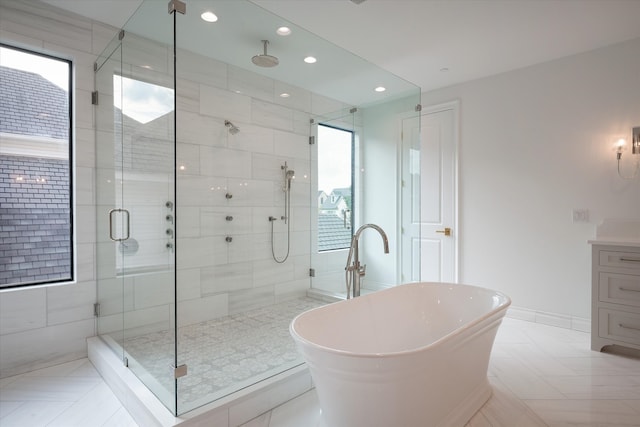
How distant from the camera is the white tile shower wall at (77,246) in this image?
2.37 m

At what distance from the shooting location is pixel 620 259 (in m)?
2.73

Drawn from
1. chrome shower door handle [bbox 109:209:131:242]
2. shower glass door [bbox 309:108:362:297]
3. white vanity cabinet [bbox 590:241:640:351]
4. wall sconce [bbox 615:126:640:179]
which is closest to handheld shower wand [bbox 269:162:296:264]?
shower glass door [bbox 309:108:362:297]

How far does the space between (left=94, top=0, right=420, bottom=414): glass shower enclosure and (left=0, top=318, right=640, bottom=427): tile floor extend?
0.25m

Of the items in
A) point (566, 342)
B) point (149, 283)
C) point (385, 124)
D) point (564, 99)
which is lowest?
point (566, 342)

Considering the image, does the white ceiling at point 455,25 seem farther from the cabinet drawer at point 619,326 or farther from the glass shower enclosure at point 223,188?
the cabinet drawer at point 619,326

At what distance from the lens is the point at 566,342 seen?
301 cm

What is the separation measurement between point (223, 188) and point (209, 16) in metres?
1.25

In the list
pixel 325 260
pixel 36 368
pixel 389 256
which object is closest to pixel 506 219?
pixel 389 256

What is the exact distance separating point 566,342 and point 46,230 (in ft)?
14.0

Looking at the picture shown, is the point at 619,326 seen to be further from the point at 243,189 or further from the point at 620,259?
the point at 243,189

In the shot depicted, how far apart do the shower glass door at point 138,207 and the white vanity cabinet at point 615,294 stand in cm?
316

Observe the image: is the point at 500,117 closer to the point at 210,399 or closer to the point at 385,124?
the point at 385,124

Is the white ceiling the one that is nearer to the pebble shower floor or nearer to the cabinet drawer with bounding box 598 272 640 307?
the cabinet drawer with bounding box 598 272 640 307

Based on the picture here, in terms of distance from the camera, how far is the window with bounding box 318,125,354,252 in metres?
2.99
